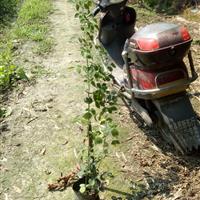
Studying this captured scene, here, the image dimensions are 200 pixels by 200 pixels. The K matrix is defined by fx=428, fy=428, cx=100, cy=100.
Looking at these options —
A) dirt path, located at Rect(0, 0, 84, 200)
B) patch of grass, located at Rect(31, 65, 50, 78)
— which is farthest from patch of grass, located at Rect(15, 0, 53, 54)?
patch of grass, located at Rect(31, 65, 50, 78)

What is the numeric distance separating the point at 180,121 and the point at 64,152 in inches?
55.7

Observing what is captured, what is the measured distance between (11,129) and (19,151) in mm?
536

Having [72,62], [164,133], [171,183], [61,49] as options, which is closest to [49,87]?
[72,62]

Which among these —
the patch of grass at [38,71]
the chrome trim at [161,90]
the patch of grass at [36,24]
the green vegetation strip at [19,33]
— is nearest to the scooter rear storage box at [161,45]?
the chrome trim at [161,90]

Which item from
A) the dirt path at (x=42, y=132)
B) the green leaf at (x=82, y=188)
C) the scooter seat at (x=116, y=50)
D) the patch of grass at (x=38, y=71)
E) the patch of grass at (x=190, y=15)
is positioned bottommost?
the patch of grass at (x=38, y=71)

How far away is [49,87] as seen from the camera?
655cm

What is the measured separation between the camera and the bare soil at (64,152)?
4297mm

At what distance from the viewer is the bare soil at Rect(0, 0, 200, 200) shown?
14.1ft

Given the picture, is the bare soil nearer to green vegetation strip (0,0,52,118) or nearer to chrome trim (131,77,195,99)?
green vegetation strip (0,0,52,118)

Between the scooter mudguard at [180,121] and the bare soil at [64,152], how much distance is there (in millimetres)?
175

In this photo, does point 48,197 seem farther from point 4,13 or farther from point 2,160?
point 4,13

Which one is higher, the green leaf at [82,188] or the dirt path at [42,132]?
the green leaf at [82,188]

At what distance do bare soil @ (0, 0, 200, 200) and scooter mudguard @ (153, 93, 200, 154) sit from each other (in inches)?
6.9

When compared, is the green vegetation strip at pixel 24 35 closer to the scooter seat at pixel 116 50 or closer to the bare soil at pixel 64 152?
the bare soil at pixel 64 152
